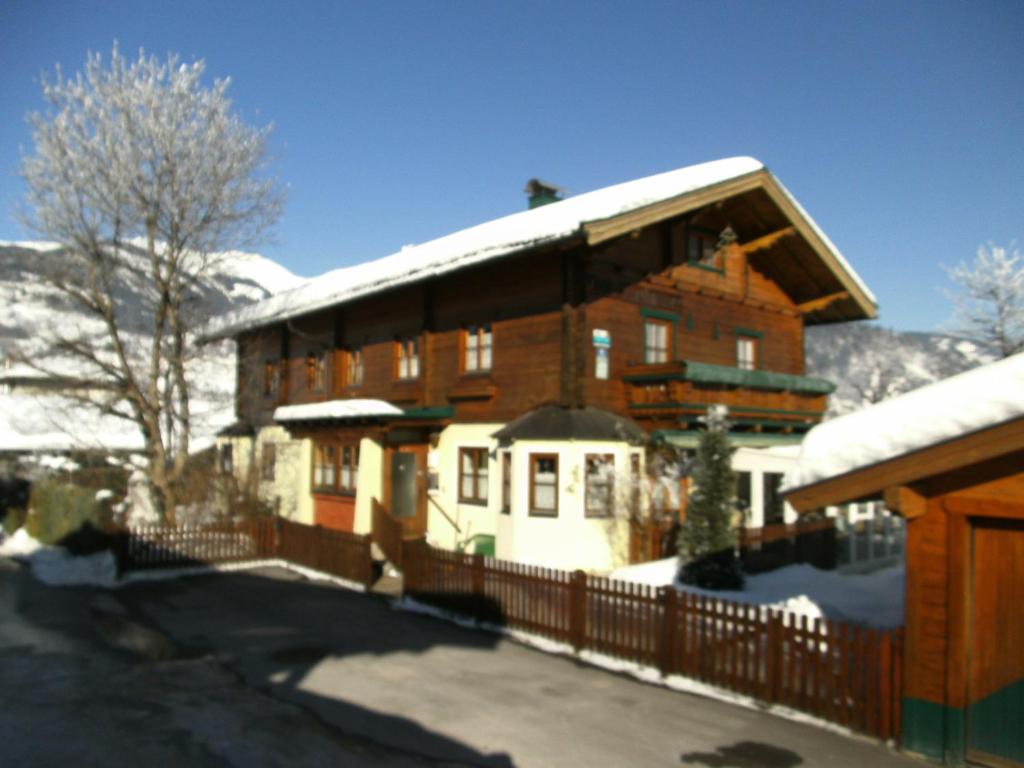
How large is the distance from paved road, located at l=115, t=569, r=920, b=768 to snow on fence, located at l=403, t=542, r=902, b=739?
36 cm

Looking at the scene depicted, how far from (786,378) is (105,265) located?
18077 millimetres

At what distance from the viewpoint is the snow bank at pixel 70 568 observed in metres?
15.2

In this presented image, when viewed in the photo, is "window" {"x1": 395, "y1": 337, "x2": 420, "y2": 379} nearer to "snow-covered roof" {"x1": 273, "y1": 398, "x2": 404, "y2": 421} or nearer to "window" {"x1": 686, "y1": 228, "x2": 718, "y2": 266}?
"snow-covered roof" {"x1": 273, "y1": 398, "x2": 404, "y2": 421}

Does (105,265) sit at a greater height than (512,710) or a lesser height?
greater

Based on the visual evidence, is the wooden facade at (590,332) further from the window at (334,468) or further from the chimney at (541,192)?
the chimney at (541,192)

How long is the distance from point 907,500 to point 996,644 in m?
1.40

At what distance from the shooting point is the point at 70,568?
15.7 m

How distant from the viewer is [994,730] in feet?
21.6

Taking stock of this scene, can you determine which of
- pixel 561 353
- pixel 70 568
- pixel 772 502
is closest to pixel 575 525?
pixel 561 353

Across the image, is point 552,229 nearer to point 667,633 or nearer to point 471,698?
point 667,633

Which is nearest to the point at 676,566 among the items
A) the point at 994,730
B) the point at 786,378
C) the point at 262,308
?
A: the point at 786,378

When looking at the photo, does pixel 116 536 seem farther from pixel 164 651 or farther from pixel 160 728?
pixel 160 728

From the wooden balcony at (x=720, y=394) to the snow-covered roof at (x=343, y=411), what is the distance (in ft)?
20.8

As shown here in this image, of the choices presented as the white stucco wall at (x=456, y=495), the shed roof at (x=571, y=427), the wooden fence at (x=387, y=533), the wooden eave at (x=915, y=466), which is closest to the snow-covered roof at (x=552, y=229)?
the shed roof at (x=571, y=427)
